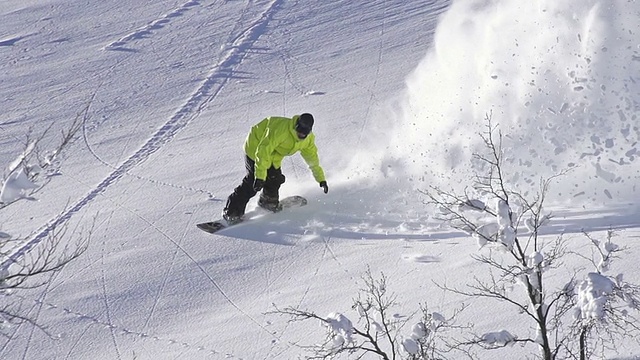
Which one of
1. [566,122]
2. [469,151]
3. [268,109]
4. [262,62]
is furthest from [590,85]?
[262,62]

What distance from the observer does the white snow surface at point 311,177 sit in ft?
30.9

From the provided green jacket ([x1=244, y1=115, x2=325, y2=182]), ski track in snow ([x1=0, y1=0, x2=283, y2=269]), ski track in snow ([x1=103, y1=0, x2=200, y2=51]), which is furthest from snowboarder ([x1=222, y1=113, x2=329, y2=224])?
ski track in snow ([x1=103, y1=0, x2=200, y2=51])

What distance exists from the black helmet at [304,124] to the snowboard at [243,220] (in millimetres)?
1506

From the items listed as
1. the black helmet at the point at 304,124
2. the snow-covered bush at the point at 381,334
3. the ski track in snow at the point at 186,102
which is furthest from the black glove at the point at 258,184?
the ski track in snow at the point at 186,102

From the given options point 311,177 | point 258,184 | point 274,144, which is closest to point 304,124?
point 274,144

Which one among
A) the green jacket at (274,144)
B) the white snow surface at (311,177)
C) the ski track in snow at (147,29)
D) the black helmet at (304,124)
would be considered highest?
the black helmet at (304,124)

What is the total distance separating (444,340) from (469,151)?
15.7 feet

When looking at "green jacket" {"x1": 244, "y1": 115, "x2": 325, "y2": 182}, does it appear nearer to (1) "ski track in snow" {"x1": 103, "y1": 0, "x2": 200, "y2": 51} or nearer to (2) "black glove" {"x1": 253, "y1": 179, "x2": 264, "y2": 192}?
(2) "black glove" {"x1": 253, "y1": 179, "x2": 264, "y2": 192}

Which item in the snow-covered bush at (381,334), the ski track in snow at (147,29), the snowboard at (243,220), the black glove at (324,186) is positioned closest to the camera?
the snow-covered bush at (381,334)

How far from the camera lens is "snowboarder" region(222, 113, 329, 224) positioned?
34.6ft

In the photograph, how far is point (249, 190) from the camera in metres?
11.2

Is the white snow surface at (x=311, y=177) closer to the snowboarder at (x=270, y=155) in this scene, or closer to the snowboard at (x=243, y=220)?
the snowboard at (x=243, y=220)

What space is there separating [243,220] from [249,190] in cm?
51

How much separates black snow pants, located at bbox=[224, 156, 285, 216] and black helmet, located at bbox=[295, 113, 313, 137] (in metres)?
0.76
